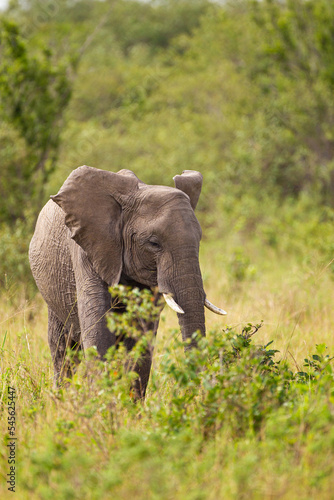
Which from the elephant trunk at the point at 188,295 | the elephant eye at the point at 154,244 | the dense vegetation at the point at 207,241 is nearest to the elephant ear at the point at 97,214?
the elephant eye at the point at 154,244

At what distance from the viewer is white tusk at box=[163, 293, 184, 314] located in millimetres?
3756

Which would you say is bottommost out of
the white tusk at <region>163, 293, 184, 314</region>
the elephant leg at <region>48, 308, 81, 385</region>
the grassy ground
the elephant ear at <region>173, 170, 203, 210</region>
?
the elephant leg at <region>48, 308, 81, 385</region>

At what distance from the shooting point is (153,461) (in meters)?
2.75

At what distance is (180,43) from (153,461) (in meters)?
27.2

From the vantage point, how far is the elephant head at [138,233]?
3.90 metres

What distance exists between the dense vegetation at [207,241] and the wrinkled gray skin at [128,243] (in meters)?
0.38

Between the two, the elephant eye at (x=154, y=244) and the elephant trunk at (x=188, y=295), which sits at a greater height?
the elephant eye at (x=154, y=244)

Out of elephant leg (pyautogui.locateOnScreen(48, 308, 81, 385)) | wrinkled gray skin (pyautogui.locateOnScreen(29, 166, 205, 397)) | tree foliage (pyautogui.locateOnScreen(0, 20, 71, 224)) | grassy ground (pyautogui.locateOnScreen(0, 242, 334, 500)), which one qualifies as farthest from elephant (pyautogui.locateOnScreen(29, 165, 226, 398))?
tree foliage (pyautogui.locateOnScreen(0, 20, 71, 224))

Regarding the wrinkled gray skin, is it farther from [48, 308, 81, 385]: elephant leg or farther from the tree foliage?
the tree foliage

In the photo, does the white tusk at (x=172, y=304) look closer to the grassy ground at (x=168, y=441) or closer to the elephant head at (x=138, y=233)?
the elephant head at (x=138, y=233)

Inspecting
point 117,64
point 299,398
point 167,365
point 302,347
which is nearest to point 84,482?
point 167,365

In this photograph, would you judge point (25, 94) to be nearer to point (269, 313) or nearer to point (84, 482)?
point (269, 313)

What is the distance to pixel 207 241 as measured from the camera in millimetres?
13539

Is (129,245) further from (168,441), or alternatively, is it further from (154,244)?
(168,441)
